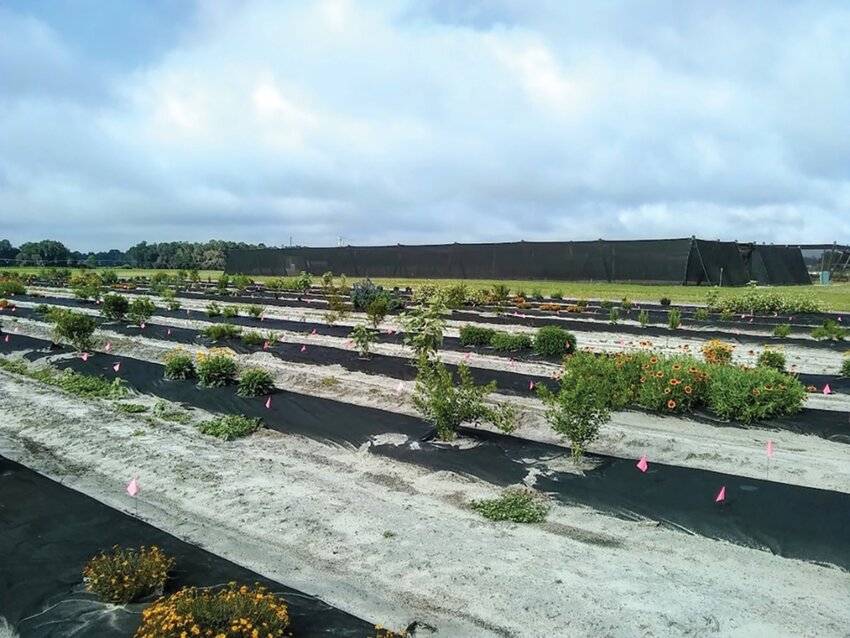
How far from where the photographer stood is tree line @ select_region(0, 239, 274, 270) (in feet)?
218

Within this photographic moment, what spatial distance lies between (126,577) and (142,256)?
3117 inches

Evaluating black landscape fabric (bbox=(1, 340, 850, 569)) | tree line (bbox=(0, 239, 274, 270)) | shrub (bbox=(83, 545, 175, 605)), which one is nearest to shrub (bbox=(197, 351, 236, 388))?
black landscape fabric (bbox=(1, 340, 850, 569))

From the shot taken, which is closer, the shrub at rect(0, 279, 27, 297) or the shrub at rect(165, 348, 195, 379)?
the shrub at rect(165, 348, 195, 379)

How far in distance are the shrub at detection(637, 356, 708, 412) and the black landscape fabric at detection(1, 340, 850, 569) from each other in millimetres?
1281

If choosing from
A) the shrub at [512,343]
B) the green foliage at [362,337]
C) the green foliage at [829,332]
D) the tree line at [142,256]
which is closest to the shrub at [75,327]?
the green foliage at [362,337]

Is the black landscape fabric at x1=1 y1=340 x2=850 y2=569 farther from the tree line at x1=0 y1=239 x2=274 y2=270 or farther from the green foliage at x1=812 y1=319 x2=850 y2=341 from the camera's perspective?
the tree line at x1=0 y1=239 x2=274 y2=270

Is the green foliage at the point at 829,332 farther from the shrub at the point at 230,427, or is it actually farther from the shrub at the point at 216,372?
the shrub at the point at 216,372

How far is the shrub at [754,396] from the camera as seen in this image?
26.6 feet

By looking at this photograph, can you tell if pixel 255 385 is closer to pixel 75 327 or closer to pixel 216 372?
pixel 216 372

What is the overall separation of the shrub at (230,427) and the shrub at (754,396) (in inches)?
250

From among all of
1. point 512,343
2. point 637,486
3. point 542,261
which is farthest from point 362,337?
point 542,261

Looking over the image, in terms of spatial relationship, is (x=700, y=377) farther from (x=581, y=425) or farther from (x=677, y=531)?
(x=677, y=531)

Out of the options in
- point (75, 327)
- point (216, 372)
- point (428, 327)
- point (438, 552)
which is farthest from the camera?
point (75, 327)

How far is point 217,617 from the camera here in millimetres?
3312
